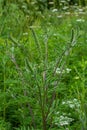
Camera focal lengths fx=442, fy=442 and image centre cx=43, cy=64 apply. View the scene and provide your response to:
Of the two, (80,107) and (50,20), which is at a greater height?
(80,107)

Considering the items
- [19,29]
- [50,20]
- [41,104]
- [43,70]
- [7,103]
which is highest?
[43,70]

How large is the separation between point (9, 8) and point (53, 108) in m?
3.35

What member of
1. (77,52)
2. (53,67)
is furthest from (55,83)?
(77,52)

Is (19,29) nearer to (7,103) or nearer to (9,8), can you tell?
(9,8)

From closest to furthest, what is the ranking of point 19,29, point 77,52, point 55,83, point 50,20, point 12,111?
point 55,83, point 12,111, point 77,52, point 19,29, point 50,20

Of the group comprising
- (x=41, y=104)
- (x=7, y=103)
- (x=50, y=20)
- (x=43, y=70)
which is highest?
(x=43, y=70)

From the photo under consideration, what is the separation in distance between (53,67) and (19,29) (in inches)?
104

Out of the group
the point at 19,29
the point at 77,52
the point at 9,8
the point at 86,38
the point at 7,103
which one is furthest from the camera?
the point at 9,8

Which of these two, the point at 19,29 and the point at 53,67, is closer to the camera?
the point at 53,67

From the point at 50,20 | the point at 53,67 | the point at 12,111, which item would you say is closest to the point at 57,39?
the point at 12,111

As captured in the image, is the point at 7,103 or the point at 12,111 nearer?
the point at 7,103

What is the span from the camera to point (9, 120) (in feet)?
8.87

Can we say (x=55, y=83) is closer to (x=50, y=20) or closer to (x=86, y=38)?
(x=86, y=38)

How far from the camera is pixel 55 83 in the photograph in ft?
7.88
